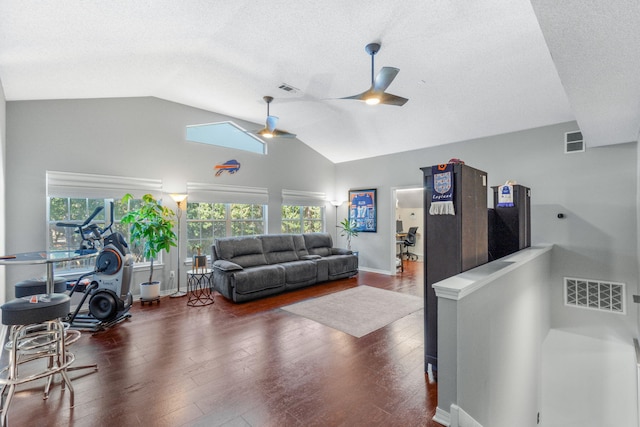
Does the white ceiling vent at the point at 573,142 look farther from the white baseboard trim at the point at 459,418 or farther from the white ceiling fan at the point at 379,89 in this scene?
the white baseboard trim at the point at 459,418

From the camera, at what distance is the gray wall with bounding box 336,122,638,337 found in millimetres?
4102

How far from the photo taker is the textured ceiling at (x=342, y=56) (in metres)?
2.22

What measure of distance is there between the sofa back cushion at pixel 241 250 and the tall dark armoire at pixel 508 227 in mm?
3750

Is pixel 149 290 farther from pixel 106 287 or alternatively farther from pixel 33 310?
pixel 33 310

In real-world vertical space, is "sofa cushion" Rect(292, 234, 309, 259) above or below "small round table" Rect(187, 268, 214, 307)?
above

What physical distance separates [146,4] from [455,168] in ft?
9.54

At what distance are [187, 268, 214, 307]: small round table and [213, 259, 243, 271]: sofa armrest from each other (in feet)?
0.53

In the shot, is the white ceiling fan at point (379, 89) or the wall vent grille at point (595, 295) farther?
the wall vent grille at point (595, 295)

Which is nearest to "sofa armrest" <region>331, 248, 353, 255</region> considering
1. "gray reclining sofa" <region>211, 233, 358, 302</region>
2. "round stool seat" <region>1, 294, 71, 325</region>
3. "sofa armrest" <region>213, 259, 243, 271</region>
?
"gray reclining sofa" <region>211, 233, 358, 302</region>

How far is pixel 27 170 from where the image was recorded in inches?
155

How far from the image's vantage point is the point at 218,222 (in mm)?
5910

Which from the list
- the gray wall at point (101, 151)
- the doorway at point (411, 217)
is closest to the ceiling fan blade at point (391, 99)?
the gray wall at point (101, 151)

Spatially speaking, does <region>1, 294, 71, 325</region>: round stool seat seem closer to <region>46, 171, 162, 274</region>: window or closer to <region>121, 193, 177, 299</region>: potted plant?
<region>121, 193, 177, 299</region>: potted plant

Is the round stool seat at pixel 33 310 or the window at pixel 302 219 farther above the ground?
the window at pixel 302 219
